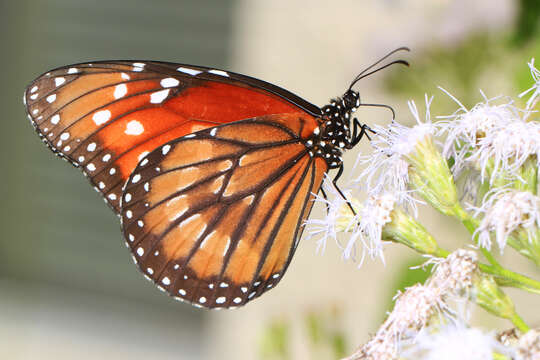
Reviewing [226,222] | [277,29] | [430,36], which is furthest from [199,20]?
[226,222]


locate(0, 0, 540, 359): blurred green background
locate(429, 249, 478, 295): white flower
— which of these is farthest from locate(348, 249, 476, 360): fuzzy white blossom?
locate(0, 0, 540, 359): blurred green background

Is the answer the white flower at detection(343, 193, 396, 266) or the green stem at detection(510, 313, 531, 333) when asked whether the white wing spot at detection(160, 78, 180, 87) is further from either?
the green stem at detection(510, 313, 531, 333)

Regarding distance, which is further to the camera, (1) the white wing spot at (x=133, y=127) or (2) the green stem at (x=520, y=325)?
(1) the white wing spot at (x=133, y=127)

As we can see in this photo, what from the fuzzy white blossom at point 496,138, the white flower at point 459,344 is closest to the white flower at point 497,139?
the fuzzy white blossom at point 496,138

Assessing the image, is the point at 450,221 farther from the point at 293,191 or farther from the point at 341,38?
the point at 341,38

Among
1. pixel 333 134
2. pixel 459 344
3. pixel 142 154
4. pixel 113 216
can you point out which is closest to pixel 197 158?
pixel 142 154

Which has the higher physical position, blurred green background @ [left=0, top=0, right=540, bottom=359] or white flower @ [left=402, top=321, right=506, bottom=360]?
blurred green background @ [left=0, top=0, right=540, bottom=359]

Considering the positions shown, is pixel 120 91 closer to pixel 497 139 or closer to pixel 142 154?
pixel 142 154

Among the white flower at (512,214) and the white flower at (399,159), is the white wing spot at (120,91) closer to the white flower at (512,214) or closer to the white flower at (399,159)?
the white flower at (399,159)
